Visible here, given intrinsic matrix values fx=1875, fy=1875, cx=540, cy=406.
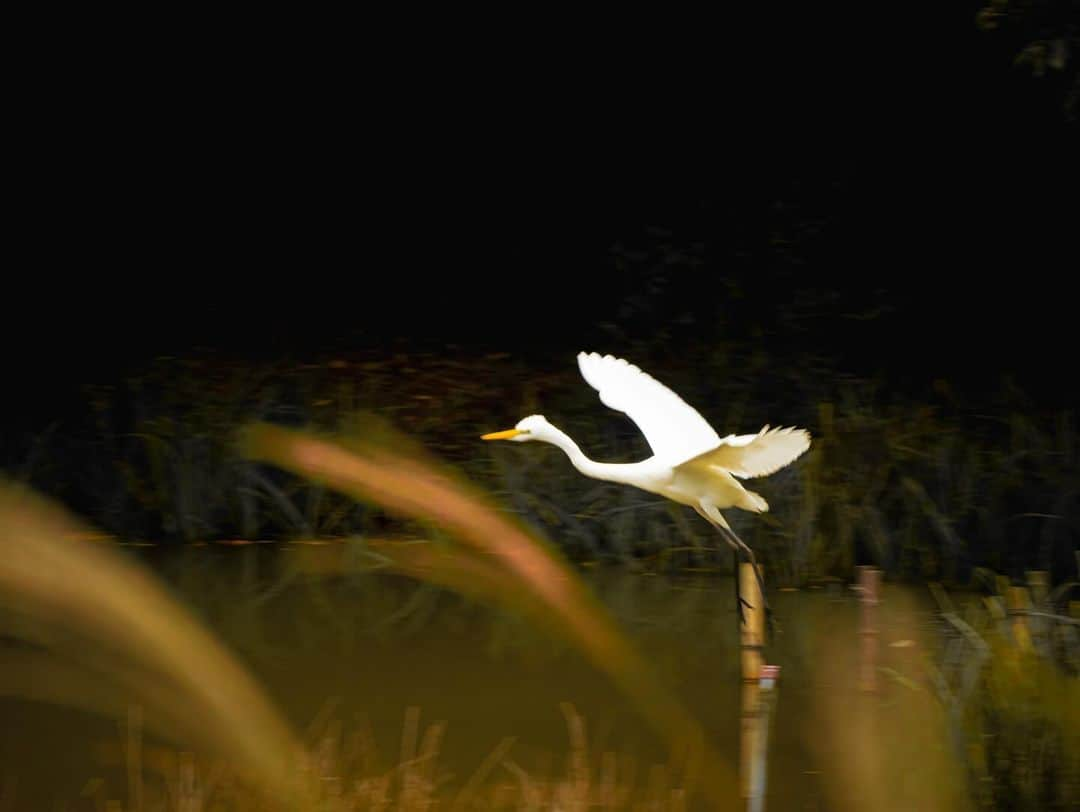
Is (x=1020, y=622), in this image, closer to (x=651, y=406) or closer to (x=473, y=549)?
(x=651, y=406)

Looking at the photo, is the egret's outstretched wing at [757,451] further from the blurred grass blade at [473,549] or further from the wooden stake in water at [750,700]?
the blurred grass blade at [473,549]

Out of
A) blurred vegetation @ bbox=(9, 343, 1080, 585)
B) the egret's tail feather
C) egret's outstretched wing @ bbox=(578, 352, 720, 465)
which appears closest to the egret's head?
egret's outstretched wing @ bbox=(578, 352, 720, 465)

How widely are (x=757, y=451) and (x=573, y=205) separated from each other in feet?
26.4

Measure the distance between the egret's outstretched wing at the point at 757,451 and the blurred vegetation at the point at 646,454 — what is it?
2488 millimetres

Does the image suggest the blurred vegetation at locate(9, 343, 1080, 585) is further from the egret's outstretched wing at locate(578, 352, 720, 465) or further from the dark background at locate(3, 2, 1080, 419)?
the egret's outstretched wing at locate(578, 352, 720, 465)

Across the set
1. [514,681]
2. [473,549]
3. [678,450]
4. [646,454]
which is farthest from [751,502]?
[646,454]

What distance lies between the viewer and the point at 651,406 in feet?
20.3

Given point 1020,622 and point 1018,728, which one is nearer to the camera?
point 1018,728

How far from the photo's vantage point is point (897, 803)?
16.0 feet

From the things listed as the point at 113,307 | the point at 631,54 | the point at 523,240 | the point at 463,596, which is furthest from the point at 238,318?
the point at 463,596

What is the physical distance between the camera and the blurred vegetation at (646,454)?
7965 mm

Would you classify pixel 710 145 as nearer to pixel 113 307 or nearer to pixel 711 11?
pixel 711 11

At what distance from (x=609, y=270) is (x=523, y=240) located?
74cm

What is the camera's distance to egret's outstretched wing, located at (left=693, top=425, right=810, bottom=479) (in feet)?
16.6
